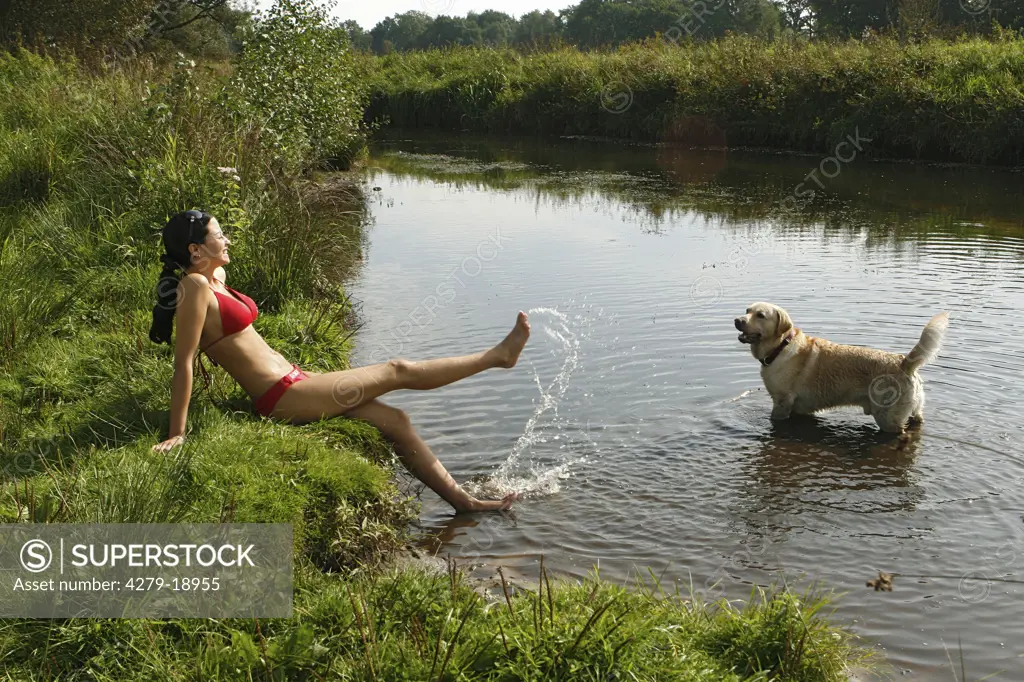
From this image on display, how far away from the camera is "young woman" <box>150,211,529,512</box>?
634 centimetres

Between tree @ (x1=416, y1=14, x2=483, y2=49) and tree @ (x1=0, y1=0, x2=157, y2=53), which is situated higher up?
tree @ (x1=416, y1=14, x2=483, y2=49)

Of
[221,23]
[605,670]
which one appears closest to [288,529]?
[605,670]

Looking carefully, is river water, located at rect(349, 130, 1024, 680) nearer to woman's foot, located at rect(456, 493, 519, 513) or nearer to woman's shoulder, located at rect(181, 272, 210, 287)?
woman's foot, located at rect(456, 493, 519, 513)

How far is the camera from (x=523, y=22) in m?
113

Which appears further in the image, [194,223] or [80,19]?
[80,19]

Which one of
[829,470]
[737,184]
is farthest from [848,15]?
[829,470]

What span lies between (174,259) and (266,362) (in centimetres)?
91

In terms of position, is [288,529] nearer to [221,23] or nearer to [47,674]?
[47,674]

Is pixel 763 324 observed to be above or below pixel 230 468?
above

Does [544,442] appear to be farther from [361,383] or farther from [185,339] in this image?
[185,339]

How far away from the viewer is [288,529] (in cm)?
532

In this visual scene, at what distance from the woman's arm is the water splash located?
2.26 m

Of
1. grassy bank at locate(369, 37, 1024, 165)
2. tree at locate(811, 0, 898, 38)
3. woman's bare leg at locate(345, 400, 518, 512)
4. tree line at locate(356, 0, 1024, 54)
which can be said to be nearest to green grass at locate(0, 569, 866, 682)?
woman's bare leg at locate(345, 400, 518, 512)

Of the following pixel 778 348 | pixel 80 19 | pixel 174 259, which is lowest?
pixel 778 348
